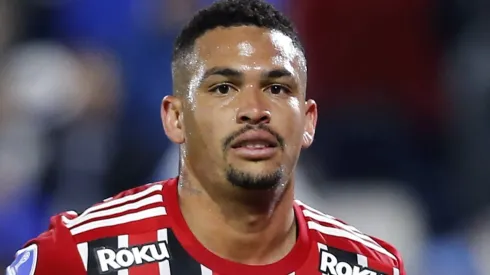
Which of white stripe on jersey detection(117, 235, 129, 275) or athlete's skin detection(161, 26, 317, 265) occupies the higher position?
athlete's skin detection(161, 26, 317, 265)

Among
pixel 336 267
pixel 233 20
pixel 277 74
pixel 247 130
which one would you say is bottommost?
pixel 336 267

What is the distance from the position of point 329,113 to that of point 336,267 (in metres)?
2.00

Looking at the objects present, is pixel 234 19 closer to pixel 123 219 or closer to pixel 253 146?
pixel 253 146

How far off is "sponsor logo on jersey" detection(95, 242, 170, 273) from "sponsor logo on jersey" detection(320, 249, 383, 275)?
1.25 ft

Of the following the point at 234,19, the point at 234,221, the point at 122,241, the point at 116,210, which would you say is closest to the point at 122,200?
the point at 116,210

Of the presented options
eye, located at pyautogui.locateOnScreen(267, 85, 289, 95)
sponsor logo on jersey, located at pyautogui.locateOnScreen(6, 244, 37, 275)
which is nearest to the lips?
eye, located at pyautogui.locateOnScreen(267, 85, 289, 95)

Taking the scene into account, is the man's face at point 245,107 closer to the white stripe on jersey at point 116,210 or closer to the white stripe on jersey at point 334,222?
the white stripe on jersey at point 116,210

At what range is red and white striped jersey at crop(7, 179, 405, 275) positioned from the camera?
2.17 metres

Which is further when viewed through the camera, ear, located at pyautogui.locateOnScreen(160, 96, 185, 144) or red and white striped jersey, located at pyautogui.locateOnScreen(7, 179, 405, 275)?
ear, located at pyautogui.locateOnScreen(160, 96, 185, 144)

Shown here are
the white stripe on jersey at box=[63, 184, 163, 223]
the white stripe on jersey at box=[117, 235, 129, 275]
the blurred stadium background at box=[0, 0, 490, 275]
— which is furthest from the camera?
the blurred stadium background at box=[0, 0, 490, 275]

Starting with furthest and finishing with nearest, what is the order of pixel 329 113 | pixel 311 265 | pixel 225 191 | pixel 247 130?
pixel 329 113, pixel 311 265, pixel 225 191, pixel 247 130

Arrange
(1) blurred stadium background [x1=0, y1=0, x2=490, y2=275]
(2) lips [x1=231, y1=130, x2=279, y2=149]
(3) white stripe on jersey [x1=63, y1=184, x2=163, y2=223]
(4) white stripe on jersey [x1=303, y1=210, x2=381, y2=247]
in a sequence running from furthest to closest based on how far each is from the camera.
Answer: (1) blurred stadium background [x1=0, y1=0, x2=490, y2=275] → (4) white stripe on jersey [x1=303, y1=210, x2=381, y2=247] → (3) white stripe on jersey [x1=63, y1=184, x2=163, y2=223] → (2) lips [x1=231, y1=130, x2=279, y2=149]

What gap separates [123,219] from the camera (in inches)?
90.4

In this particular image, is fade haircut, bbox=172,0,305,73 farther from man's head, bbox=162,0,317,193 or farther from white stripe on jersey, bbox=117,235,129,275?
white stripe on jersey, bbox=117,235,129,275
